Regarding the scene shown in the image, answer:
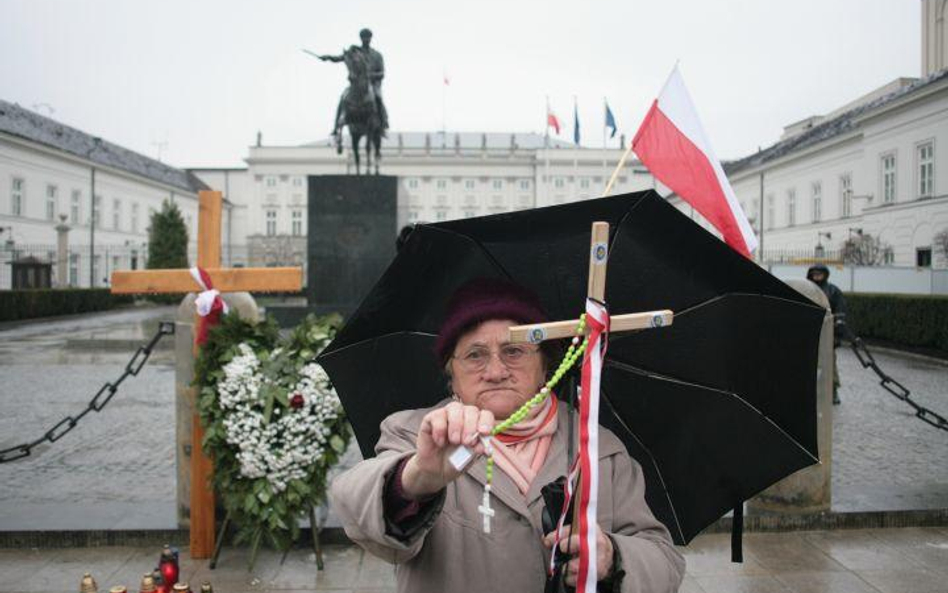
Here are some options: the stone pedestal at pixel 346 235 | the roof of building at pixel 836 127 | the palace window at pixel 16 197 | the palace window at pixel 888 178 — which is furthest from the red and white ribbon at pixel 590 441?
the palace window at pixel 16 197

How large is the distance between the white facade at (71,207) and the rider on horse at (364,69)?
26231 mm

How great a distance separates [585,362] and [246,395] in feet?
10.1

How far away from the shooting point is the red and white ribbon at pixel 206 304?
415 cm

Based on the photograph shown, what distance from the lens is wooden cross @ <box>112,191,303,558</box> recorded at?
4207mm

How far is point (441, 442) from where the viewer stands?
4.33 ft

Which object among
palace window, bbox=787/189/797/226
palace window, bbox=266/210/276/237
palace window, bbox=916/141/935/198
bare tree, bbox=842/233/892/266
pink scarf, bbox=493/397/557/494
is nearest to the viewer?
pink scarf, bbox=493/397/557/494

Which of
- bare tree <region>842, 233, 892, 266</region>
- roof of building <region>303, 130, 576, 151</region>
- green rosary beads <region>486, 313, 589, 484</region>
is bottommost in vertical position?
green rosary beads <region>486, 313, 589, 484</region>

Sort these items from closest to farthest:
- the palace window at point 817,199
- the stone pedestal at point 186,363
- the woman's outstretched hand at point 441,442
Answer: the woman's outstretched hand at point 441,442 → the stone pedestal at point 186,363 → the palace window at point 817,199

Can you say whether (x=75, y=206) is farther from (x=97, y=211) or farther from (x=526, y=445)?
(x=526, y=445)

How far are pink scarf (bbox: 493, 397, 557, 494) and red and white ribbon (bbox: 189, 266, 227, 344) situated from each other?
9.31 ft

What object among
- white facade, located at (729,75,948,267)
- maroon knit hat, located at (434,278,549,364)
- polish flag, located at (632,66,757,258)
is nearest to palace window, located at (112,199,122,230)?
white facade, located at (729,75,948,267)

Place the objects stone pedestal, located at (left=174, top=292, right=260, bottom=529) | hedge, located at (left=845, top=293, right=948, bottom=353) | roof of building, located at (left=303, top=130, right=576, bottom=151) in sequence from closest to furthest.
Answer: stone pedestal, located at (left=174, top=292, right=260, bottom=529)
hedge, located at (left=845, top=293, right=948, bottom=353)
roof of building, located at (left=303, top=130, right=576, bottom=151)

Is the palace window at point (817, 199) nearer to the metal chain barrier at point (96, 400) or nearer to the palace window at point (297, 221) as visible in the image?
the metal chain barrier at point (96, 400)

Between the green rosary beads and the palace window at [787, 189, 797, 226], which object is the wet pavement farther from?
the palace window at [787, 189, 797, 226]
